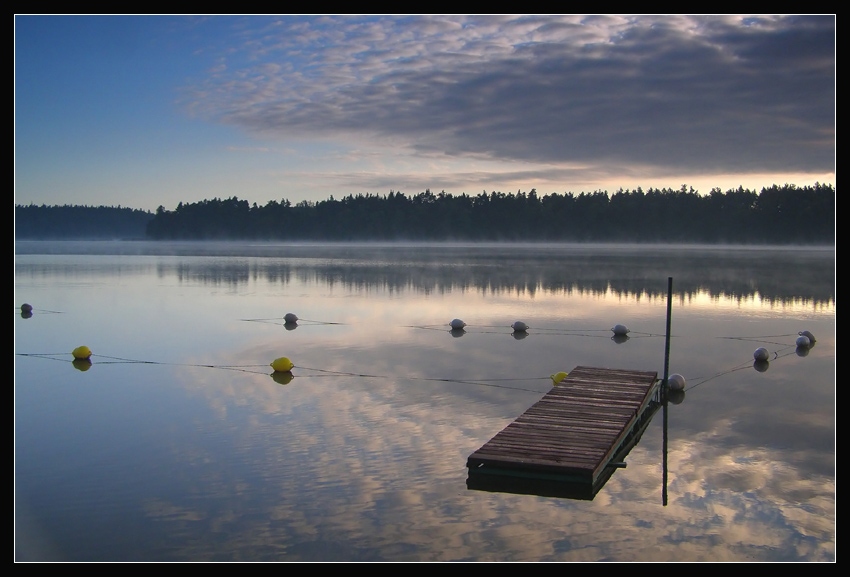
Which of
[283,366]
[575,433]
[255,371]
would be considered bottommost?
[255,371]

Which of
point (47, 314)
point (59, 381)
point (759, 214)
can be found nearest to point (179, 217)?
point (759, 214)

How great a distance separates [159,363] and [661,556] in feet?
34.4

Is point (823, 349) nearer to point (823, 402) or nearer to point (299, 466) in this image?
point (823, 402)

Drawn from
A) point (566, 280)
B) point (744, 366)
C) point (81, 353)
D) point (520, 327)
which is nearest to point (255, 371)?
point (81, 353)

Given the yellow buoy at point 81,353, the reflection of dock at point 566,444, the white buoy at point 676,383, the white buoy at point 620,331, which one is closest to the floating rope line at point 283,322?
the yellow buoy at point 81,353

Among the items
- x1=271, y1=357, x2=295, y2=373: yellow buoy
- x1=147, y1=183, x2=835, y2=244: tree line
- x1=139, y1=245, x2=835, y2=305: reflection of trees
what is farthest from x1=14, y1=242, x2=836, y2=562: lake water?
x1=147, y1=183, x2=835, y2=244: tree line

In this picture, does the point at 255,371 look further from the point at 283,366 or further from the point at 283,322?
the point at 283,322

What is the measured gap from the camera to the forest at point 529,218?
11394 cm

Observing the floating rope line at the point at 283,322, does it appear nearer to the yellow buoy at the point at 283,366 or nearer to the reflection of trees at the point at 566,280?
the yellow buoy at the point at 283,366

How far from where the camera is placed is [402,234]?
14488cm

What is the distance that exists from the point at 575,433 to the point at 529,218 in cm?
12832

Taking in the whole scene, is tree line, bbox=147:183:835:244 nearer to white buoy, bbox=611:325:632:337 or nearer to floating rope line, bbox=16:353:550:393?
white buoy, bbox=611:325:632:337

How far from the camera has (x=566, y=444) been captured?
27.8ft

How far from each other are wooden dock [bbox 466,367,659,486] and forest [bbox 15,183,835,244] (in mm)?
106002
